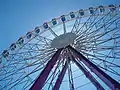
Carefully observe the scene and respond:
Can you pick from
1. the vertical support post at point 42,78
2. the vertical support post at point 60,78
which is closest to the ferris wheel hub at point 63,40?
the vertical support post at point 60,78

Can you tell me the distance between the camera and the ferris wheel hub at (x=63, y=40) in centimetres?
1716

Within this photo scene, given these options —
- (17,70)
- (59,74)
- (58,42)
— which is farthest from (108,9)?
(17,70)

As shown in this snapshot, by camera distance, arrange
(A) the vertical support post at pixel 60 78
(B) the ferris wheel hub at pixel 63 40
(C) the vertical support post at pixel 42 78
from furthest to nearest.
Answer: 1. (B) the ferris wheel hub at pixel 63 40
2. (A) the vertical support post at pixel 60 78
3. (C) the vertical support post at pixel 42 78

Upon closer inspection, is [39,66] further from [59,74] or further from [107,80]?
[107,80]

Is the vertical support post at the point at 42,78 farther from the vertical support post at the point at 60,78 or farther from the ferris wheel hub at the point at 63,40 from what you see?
the ferris wheel hub at the point at 63,40

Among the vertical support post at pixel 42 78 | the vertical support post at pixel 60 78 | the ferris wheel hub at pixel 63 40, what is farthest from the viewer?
the ferris wheel hub at pixel 63 40

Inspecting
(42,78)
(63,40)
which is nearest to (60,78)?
(63,40)

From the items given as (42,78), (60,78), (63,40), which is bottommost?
(60,78)

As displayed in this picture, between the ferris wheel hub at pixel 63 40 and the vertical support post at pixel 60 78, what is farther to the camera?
the ferris wheel hub at pixel 63 40

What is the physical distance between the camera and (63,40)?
18.2m

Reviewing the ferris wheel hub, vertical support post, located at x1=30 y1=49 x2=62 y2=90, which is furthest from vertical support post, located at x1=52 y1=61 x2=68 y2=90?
vertical support post, located at x1=30 y1=49 x2=62 y2=90

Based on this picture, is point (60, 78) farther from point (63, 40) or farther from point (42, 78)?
point (42, 78)

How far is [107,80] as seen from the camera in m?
11.8

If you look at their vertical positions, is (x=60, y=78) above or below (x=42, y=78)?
below
